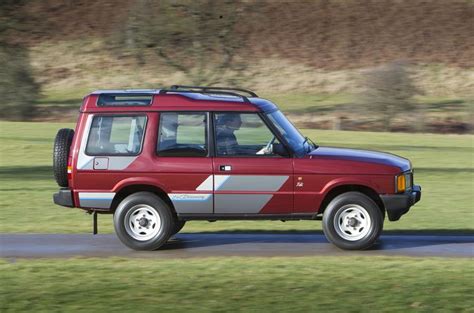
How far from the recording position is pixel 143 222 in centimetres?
1178

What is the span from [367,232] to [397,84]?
25.4 meters

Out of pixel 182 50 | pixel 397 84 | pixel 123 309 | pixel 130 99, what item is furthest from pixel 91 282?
pixel 397 84

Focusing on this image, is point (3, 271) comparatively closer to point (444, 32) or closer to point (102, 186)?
point (102, 186)

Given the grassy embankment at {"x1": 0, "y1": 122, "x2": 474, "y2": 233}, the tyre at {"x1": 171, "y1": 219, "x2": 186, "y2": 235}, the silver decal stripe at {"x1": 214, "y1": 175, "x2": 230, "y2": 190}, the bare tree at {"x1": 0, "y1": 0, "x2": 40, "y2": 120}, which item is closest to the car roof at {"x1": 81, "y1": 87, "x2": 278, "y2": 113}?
the silver decal stripe at {"x1": 214, "y1": 175, "x2": 230, "y2": 190}

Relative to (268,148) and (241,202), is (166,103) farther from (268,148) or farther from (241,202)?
(241,202)

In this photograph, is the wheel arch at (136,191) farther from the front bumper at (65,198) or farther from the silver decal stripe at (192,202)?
Answer: the front bumper at (65,198)

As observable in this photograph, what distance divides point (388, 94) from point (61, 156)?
83.4 feet

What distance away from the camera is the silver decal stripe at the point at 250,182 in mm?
11609

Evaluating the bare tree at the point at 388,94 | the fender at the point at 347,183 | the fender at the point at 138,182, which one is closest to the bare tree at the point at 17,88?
the bare tree at the point at 388,94

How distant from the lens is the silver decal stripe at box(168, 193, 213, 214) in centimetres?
1166

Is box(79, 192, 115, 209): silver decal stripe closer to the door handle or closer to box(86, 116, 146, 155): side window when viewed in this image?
box(86, 116, 146, 155): side window

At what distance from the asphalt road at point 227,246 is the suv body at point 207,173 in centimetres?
32

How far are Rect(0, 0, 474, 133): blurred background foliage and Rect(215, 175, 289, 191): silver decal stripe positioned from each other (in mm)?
20377

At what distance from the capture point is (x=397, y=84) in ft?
119
